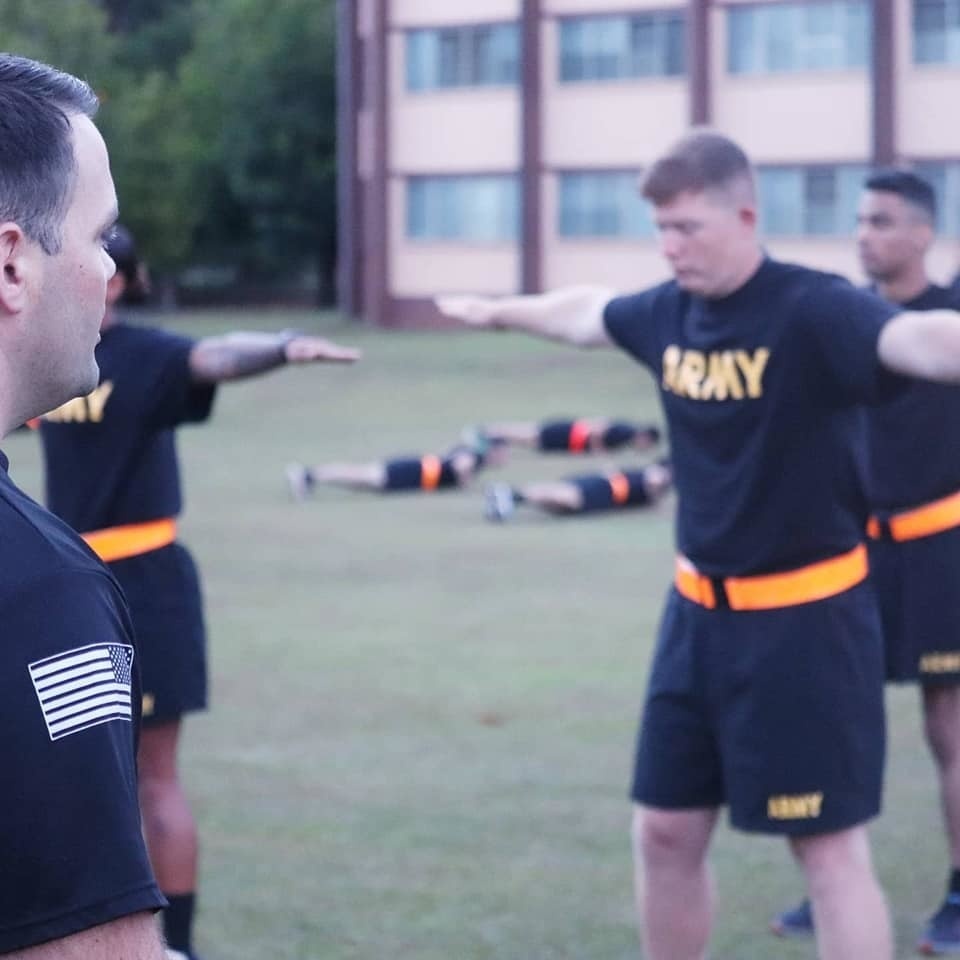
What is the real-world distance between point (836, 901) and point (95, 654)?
2.98 meters

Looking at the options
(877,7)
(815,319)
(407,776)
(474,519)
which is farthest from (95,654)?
(877,7)

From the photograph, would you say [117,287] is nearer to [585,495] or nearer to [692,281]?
[692,281]

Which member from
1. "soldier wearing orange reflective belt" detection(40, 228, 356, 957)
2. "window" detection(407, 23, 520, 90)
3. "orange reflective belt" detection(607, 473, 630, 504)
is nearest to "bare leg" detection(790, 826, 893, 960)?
"soldier wearing orange reflective belt" detection(40, 228, 356, 957)

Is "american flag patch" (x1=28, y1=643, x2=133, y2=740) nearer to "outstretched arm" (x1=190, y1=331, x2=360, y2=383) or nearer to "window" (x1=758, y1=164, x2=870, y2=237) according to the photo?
"outstretched arm" (x1=190, y1=331, x2=360, y2=383)

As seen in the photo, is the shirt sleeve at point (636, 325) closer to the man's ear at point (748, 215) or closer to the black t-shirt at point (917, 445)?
the man's ear at point (748, 215)

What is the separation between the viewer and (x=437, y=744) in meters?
7.98

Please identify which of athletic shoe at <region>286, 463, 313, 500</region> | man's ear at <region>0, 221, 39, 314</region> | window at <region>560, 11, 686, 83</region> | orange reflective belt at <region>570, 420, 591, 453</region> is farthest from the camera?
window at <region>560, 11, 686, 83</region>

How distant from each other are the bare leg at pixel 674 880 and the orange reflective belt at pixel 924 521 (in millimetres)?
1550

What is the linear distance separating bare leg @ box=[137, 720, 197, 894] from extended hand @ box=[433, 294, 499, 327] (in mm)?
1383

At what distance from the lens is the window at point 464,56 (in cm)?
4538

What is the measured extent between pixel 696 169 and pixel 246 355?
1.37 m

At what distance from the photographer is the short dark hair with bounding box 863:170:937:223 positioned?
606 centimetres

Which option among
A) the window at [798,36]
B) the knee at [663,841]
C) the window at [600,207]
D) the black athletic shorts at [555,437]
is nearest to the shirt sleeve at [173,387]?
the knee at [663,841]

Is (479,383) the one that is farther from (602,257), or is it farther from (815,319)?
(815,319)
